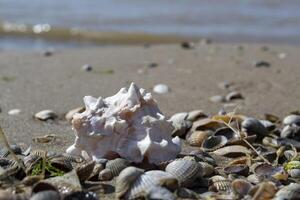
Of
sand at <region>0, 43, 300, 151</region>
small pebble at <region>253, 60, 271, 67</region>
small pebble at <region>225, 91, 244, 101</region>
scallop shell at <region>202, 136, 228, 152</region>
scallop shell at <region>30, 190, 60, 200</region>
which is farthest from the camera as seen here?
small pebble at <region>253, 60, 271, 67</region>

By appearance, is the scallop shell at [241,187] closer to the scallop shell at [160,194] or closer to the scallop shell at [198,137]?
the scallop shell at [160,194]

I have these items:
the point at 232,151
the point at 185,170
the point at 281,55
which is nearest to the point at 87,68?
the point at 281,55

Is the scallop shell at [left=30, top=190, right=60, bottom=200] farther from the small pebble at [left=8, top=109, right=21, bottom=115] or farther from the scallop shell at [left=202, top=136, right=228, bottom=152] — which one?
the small pebble at [left=8, top=109, right=21, bottom=115]

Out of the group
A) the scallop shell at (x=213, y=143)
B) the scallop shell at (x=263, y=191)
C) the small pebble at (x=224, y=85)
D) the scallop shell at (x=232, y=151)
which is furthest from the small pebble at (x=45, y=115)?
the scallop shell at (x=263, y=191)

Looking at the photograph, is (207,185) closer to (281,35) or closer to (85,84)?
(85,84)

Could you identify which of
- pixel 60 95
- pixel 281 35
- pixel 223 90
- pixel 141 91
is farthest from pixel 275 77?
pixel 281 35

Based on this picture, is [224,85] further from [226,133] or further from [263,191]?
[263,191]

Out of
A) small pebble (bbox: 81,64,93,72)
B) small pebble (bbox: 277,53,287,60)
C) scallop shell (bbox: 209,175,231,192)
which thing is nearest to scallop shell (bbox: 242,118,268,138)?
scallop shell (bbox: 209,175,231,192)
